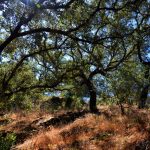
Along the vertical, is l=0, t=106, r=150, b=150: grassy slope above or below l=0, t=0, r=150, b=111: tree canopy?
below

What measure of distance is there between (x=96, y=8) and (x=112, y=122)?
17.9 feet

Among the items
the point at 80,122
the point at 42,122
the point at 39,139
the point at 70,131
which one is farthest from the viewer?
the point at 42,122

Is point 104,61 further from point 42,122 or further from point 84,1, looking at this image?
point 84,1

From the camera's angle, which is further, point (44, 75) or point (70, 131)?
point (44, 75)

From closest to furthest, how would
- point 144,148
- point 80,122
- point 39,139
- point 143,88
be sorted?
1. point 144,148
2. point 39,139
3. point 80,122
4. point 143,88

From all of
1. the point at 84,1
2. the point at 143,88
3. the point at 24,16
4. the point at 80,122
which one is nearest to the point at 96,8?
the point at 84,1

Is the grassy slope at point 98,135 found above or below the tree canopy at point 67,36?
below

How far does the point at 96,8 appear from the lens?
16688mm

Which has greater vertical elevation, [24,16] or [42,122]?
[24,16]

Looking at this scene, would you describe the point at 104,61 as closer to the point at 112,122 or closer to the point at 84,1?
the point at 112,122

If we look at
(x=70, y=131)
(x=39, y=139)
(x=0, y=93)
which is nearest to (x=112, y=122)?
(x=70, y=131)

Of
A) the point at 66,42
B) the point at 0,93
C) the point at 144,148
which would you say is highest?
the point at 66,42

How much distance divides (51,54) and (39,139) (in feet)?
21.8

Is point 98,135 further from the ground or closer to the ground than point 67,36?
closer to the ground
